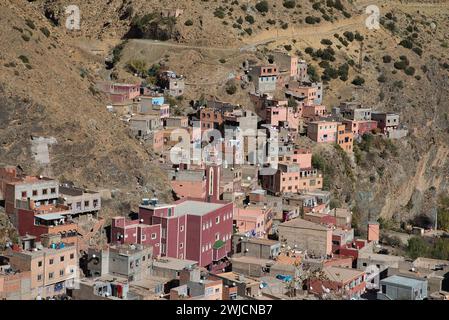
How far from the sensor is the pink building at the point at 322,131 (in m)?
39.7

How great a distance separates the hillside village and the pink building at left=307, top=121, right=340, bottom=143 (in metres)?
0.06

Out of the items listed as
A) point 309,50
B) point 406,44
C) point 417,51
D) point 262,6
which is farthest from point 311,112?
point 406,44

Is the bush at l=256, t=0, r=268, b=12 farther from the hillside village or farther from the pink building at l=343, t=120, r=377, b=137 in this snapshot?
the pink building at l=343, t=120, r=377, b=137

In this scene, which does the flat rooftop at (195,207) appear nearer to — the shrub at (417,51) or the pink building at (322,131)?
the pink building at (322,131)

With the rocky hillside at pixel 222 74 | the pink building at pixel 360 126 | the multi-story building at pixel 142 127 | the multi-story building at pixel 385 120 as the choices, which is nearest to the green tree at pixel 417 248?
the rocky hillside at pixel 222 74

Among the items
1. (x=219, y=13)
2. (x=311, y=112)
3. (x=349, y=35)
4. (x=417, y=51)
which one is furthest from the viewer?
(x=417, y=51)

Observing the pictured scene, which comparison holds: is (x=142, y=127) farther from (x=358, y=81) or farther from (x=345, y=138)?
(x=358, y=81)

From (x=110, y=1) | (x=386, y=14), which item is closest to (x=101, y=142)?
(x=110, y=1)

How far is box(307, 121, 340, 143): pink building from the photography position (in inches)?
1564

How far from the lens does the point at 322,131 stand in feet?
131

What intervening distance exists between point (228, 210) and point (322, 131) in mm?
11390

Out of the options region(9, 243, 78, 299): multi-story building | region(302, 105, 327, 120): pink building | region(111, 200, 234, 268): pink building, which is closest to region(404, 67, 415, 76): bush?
region(302, 105, 327, 120): pink building

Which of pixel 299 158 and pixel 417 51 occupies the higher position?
pixel 417 51

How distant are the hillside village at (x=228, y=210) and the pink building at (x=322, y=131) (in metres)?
0.06
